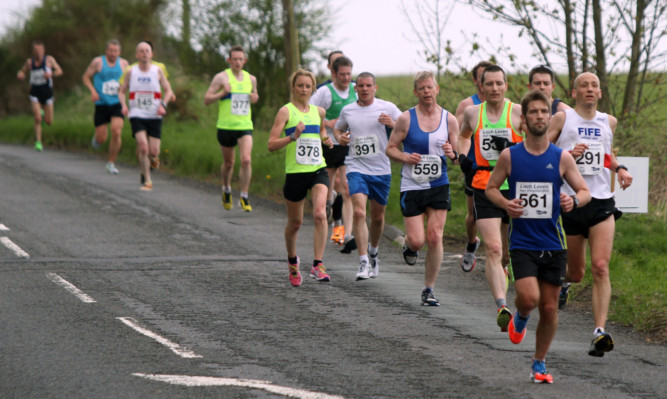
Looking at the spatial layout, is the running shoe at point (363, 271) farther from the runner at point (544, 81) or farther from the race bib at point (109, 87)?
the race bib at point (109, 87)

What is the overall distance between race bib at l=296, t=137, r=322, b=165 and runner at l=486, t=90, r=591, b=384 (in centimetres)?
377

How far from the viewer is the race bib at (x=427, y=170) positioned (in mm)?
9945

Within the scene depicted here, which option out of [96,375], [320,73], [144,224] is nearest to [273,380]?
[96,375]

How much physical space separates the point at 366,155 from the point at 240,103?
4723 millimetres

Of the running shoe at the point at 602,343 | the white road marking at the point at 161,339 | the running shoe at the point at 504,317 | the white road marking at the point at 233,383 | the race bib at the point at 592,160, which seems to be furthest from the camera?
the race bib at the point at 592,160

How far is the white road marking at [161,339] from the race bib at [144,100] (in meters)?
8.71

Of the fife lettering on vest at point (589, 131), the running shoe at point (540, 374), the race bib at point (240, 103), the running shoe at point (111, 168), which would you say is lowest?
the running shoe at point (540, 374)

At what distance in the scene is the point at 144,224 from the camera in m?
14.4

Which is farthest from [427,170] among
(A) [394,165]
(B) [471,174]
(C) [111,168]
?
(C) [111,168]

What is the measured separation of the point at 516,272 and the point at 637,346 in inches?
75.8

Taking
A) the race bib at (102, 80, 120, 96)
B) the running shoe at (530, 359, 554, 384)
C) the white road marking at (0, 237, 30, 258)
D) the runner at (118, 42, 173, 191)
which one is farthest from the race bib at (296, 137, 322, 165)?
the race bib at (102, 80, 120, 96)

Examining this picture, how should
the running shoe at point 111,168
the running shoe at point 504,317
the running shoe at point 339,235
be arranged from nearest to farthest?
1. the running shoe at point 504,317
2. the running shoe at point 339,235
3. the running shoe at point 111,168

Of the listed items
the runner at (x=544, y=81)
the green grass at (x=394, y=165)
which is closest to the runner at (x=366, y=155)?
the runner at (x=544, y=81)

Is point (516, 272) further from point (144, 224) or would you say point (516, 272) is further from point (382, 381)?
point (144, 224)
